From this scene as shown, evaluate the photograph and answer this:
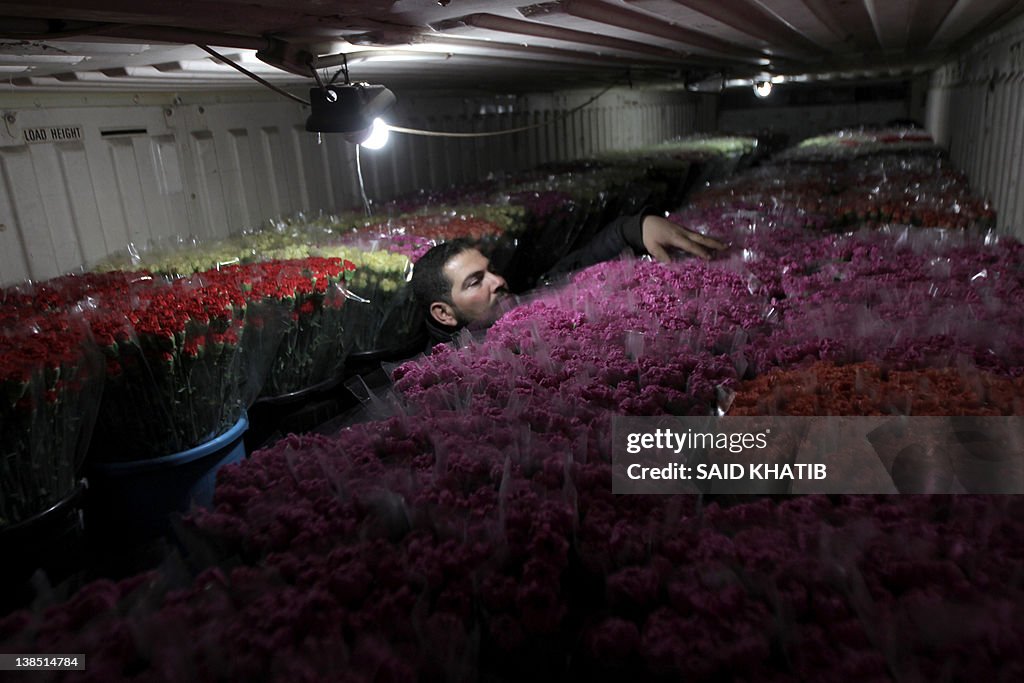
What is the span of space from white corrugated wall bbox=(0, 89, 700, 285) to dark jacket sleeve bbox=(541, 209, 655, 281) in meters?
3.22

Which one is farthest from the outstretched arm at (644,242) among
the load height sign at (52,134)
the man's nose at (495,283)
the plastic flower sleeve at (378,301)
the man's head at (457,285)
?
the load height sign at (52,134)

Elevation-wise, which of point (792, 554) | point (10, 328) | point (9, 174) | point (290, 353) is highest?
point (9, 174)

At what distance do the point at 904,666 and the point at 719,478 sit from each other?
63 cm

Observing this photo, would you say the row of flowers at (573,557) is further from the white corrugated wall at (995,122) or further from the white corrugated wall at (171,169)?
the white corrugated wall at (171,169)

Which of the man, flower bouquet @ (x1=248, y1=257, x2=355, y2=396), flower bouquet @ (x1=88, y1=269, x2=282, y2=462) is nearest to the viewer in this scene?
flower bouquet @ (x1=88, y1=269, x2=282, y2=462)

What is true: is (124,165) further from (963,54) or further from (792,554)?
(963,54)

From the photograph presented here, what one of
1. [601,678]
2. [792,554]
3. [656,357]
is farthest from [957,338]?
[601,678]

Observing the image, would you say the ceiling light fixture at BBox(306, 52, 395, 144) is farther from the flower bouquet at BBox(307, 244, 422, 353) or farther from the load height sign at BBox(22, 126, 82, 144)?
the load height sign at BBox(22, 126, 82, 144)

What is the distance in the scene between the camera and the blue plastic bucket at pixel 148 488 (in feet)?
10.4

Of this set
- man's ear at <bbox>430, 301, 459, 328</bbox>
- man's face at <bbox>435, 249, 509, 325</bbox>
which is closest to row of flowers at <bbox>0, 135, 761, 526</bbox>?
man's ear at <bbox>430, 301, 459, 328</bbox>

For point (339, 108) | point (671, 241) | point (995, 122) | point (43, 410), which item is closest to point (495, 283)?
point (671, 241)

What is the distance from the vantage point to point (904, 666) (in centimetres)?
99

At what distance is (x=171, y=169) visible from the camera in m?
5.66

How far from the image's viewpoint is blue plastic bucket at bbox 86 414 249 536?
316 cm
